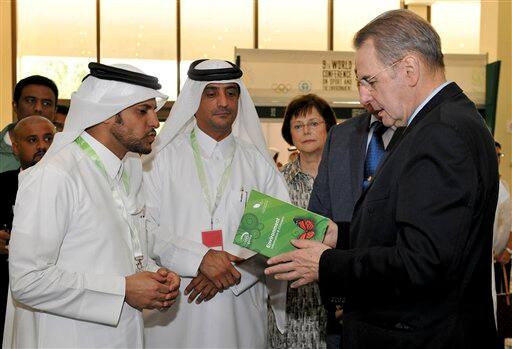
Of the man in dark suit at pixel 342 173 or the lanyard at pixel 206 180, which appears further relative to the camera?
the lanyard at pixel 206 180

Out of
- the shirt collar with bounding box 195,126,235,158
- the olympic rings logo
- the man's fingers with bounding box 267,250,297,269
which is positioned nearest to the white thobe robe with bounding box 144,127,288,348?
the shirt collar with bounding box 195,126,235,158

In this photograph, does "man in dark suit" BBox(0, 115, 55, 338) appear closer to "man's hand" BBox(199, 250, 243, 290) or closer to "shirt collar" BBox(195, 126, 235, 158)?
"shirt collar" BBox(195, 126, 235, 158)

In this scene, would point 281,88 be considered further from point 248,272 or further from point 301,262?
point 301,262

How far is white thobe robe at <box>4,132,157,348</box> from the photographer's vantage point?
2688mm

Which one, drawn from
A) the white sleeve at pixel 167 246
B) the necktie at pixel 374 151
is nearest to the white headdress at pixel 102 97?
the white sleeve at pixel 167 246

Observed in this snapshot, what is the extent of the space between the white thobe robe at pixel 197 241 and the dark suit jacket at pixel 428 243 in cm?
156

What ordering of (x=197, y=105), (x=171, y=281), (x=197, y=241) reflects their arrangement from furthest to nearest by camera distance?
(x=197, y=105), (x=197, y=241), (x=171, y=281)

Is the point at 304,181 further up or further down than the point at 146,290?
further up

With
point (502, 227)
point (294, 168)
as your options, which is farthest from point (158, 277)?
point (502, 227)

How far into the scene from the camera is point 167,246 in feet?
12.7

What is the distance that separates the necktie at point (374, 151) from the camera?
353 centimetres

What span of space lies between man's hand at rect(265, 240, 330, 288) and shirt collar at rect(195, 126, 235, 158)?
1643mm

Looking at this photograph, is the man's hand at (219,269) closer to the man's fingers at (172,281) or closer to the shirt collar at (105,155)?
the man's fingers at (172,281)

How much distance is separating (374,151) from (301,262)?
1.17 metres
